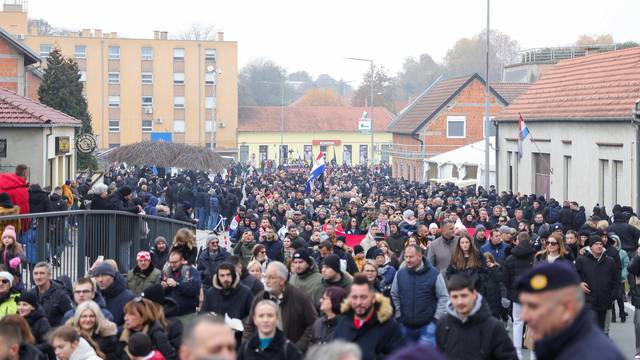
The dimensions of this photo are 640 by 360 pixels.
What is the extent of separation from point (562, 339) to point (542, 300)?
171 mm

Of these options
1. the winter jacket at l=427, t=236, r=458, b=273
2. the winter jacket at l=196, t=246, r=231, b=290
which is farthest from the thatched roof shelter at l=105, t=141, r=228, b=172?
the winter jacket at l=427, t=236, r=458, b=273

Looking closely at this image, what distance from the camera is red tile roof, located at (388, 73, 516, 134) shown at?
72812 millimetres

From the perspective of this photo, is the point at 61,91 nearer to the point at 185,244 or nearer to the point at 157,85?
the point at 185,244

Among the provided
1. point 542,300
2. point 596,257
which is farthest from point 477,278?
point 542,300

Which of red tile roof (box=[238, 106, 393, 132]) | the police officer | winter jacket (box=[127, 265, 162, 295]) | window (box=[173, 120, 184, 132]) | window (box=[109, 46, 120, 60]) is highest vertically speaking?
window (box=[109, 46, 120, 60])

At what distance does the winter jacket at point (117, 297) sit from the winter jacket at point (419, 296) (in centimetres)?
258

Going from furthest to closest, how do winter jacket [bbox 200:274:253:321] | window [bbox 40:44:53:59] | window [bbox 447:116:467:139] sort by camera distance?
window [bbox 40:44:53:59] → window [bbox 447:116:467:139] → winter jacket [bbox 200:274:253:321]

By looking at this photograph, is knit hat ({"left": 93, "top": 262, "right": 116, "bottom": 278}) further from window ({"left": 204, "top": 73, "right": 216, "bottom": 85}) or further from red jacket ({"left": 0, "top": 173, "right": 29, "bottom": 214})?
window ({"left": 204, "top": 73, "right": 216, "bottom": 85})

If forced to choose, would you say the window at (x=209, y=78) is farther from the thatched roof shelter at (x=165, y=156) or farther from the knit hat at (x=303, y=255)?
the knit hat at (x=303, y=255)

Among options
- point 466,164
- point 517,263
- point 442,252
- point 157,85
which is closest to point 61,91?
point 466,164

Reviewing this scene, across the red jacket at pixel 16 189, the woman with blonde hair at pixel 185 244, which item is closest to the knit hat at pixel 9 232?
the woman with blonde hair at pixel 185 244

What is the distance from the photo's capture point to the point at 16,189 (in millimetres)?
17297

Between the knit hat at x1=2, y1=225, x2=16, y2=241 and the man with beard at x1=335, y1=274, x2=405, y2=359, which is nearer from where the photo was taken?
the man with beard at x1=335, y1=274, x2=405, y2=359

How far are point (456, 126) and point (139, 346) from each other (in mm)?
66136
